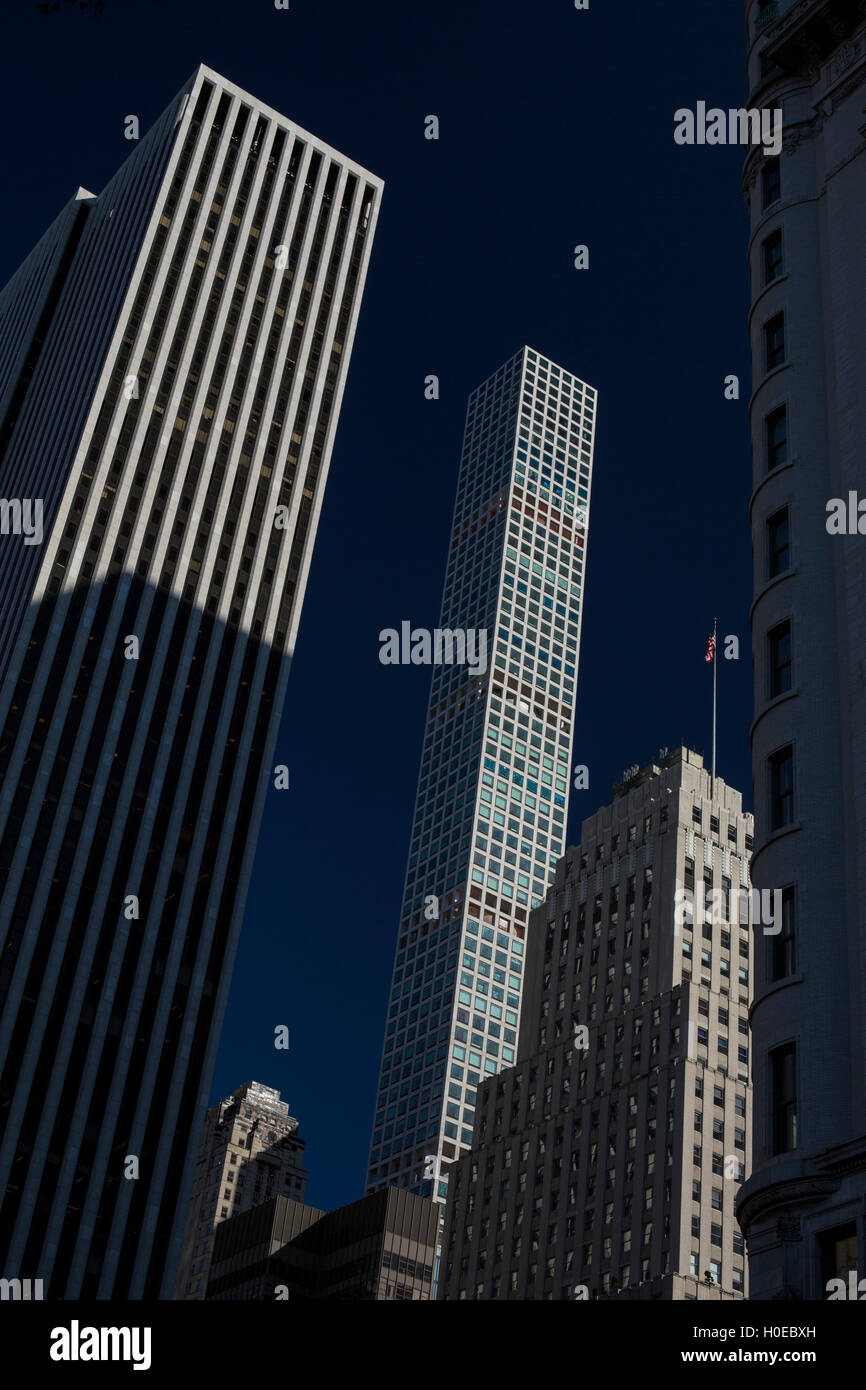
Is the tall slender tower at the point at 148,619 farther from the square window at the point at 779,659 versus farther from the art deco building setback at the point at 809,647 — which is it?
the square window at the point at 779,659

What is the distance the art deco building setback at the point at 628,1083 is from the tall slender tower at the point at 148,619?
116ft

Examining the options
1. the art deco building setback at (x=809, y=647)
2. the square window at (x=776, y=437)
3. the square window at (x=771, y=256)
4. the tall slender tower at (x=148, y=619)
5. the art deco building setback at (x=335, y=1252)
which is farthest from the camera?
the art deco building setback at (x=335, y=1252)

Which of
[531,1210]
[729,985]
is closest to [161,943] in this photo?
[531,1210]

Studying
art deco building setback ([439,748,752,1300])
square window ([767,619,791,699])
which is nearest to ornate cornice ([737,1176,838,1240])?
square window ([767,619,791,699])

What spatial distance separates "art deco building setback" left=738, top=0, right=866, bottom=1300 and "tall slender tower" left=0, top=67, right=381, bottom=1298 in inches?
2923

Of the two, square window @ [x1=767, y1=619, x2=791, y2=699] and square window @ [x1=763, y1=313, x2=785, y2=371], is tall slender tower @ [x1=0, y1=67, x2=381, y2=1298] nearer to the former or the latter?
square window @ [x1=763, y1=313, x2=785, y2=371]

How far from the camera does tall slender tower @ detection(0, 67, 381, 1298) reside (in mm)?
110250

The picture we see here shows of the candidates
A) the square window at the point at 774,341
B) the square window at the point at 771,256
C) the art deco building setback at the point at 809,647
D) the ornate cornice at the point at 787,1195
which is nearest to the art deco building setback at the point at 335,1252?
the art deco building setback at the point at 809,647

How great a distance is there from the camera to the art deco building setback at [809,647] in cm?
3934

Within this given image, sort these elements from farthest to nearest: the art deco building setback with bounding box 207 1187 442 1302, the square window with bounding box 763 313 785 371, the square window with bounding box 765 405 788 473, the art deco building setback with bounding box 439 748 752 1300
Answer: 1. the art deco building setback with bounding box 207 1187 442 1302
2. the art deco building setback with bounding box 439 748 752 1300
3. the square window with bounding box 763 313 785 371
4. the square window with bounding box 765 405 788 473

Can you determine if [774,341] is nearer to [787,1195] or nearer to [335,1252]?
[787,1195]

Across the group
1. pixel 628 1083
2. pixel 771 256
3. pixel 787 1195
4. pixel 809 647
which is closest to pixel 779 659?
pixel 809 647
